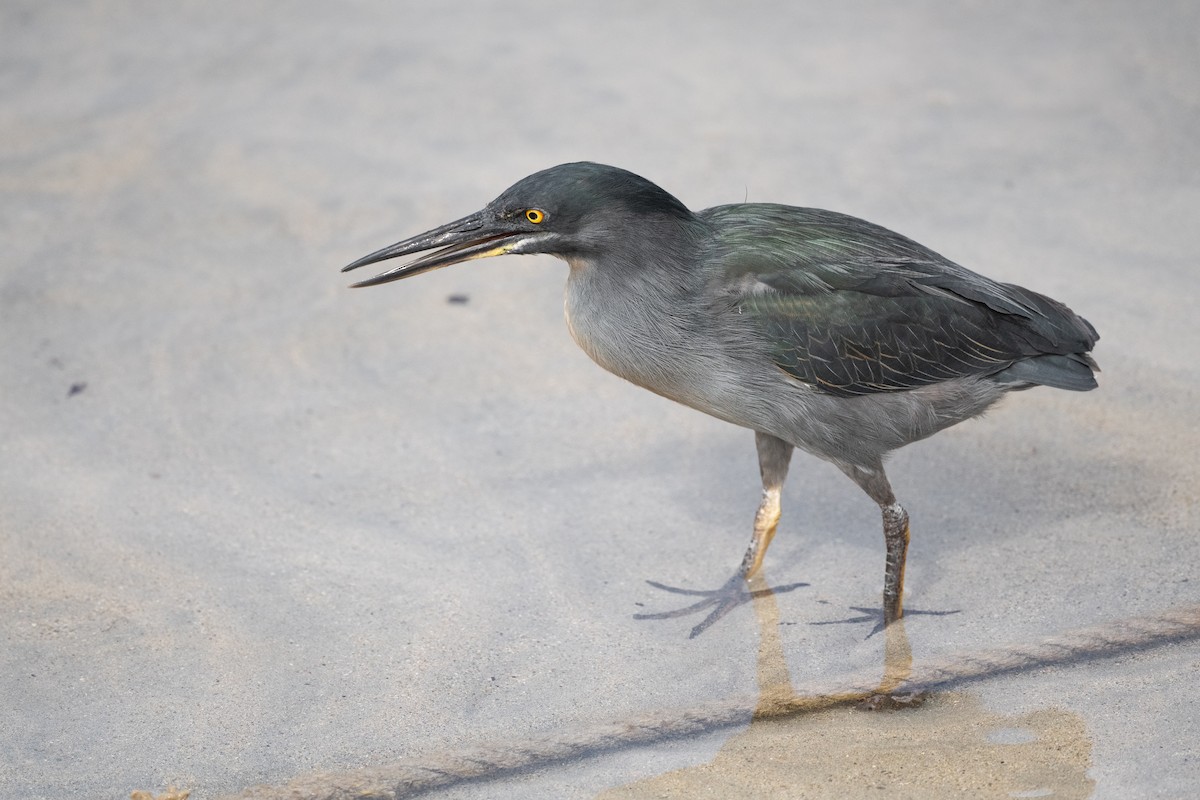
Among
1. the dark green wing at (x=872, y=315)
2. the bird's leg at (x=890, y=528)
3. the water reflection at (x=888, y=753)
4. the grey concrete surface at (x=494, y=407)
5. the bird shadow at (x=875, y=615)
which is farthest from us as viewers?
the bird shadow at (x=875, y=615)

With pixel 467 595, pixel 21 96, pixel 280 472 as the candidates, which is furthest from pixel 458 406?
pixel 21 96

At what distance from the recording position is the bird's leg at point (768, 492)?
4711 mm

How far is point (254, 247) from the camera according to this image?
6996 millimetres

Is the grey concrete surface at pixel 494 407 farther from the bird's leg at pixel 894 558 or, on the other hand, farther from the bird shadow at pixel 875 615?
the bird's leg at pixel 894 558

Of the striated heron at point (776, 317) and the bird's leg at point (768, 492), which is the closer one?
the striated heron at point (776, 317)

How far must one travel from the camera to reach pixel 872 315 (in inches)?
166

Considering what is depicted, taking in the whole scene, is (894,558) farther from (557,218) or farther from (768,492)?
(557,218)

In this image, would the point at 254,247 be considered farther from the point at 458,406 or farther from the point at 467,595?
the point at 467,595

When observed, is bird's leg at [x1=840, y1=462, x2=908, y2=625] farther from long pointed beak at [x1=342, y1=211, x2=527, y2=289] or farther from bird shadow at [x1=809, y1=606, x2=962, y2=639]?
long pointed beak at [x1=342, y1=211, x2=527, y2=289]

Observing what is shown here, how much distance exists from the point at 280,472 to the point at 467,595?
1207mm

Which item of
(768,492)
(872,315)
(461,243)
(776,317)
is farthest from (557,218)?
(768,492)

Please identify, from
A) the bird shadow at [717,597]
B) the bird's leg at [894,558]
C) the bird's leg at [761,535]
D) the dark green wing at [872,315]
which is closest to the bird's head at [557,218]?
the dark green wing at [872,315]

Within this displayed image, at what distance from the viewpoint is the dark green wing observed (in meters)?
4.16

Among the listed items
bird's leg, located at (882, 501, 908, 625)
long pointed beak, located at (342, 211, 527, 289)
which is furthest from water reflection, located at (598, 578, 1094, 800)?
long pointed beak, located at (342, 211, 527, 289)
